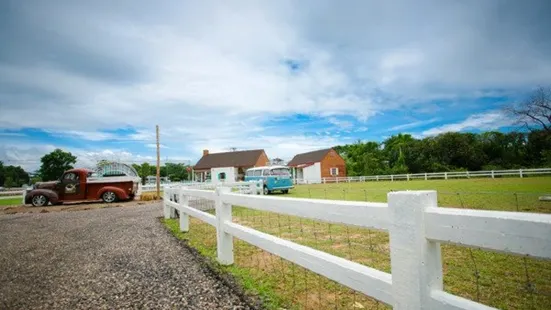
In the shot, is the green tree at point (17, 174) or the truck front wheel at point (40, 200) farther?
the green tree at point (17, 174)

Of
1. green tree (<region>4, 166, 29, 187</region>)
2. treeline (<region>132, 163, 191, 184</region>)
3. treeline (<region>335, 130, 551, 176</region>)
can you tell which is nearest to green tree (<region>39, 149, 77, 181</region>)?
treeline (<region>132, 163, 191, 184</region>)

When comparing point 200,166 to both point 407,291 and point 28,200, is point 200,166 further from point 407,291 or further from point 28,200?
point 407,291

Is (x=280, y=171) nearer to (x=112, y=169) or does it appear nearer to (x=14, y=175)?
(x=112, y=169)

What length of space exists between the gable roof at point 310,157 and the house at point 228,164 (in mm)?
6436

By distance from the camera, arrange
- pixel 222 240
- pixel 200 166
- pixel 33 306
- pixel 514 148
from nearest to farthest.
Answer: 1. pixel 33 306
2. pixel 222 240
3. pixel 514 148
4. pixel 200 166

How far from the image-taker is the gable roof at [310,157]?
49.1 metres

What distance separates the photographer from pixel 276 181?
21359 mm

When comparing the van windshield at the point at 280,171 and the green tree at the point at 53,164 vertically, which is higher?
the green tree at the point at 53,164

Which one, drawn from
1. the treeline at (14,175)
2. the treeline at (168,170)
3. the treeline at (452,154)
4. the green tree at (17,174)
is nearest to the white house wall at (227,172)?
the treeline at (452,154)

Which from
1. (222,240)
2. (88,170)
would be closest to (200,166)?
(88,170)

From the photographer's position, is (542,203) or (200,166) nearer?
(542,203)

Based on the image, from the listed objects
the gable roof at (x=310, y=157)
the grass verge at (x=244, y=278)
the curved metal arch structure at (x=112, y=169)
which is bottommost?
the grass verge at (x=244, y=278)

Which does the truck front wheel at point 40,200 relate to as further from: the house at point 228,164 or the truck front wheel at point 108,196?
the house at point 228,164

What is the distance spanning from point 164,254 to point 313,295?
3246 mm
